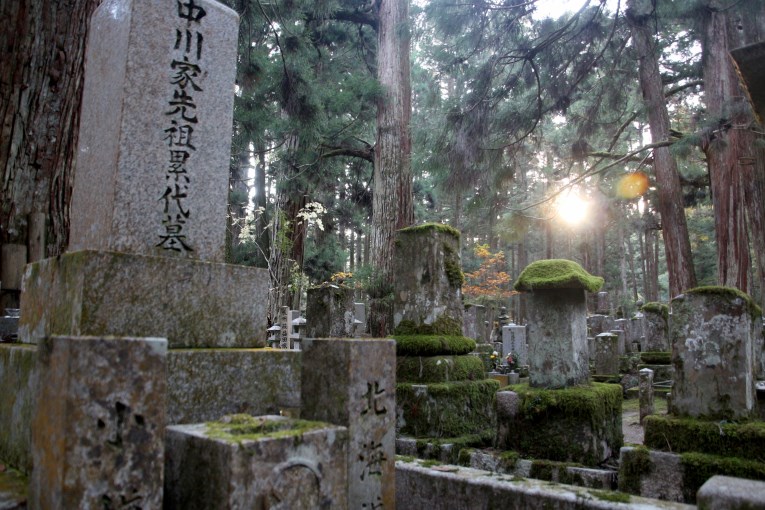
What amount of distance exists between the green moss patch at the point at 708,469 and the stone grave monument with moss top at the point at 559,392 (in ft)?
2.94

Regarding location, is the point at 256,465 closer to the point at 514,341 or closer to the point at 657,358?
the point at 657,358

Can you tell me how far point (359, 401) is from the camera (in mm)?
2383

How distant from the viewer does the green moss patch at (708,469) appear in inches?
135

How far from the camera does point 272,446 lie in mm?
1772

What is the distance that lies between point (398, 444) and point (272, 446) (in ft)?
10.4

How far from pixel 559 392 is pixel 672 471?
1180mm

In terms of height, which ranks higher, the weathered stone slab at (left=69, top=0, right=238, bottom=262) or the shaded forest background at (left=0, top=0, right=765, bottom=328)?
the shaded forest background at (left=0, top=0, right=765, bottom=328)

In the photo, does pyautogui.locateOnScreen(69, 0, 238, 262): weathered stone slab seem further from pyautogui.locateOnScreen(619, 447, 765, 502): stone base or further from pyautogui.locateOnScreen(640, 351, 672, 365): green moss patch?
pyautogui.locateOnScreen(640, 351, 672, 365): green moss patch

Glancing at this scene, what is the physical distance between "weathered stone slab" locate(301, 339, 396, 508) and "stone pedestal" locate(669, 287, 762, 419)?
281 cm

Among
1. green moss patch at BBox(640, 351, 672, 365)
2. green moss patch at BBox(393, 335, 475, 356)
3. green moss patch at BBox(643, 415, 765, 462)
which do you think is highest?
green moss patch at BBox(393, 335, 475, 356)

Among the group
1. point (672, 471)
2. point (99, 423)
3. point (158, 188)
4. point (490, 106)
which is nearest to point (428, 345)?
point (672, 471)

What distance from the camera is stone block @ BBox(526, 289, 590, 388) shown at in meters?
5.07

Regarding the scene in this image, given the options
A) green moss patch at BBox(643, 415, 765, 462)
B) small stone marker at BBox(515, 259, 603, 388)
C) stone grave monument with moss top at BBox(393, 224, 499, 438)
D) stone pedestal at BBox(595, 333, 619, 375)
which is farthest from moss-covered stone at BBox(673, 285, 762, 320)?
stone pedestal at BBox(595, 333, 619, 375)

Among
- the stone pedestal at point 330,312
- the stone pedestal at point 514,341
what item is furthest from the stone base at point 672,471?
the stone pedestal at point 514,341
